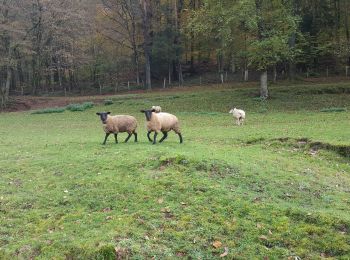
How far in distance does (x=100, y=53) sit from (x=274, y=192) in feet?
178

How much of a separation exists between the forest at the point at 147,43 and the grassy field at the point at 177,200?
2241cm

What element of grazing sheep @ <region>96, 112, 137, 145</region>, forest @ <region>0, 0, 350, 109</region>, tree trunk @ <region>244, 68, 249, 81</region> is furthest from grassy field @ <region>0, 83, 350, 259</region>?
tree trunk @ <region>244, 68, 249, 81</region>

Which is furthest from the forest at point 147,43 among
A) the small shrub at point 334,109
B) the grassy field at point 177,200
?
the grassy field at point 177,200

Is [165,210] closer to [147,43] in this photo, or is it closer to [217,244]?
[217,244]

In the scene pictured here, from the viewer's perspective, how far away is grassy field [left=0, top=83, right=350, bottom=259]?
9.05 m

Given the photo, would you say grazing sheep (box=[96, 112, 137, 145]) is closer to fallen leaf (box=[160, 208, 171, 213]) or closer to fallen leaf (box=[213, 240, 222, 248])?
fallen leaf (box=[160, 208, 171, 213])

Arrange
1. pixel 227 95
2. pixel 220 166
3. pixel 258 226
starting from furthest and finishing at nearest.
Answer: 1. pixel 227 95
2. pixel 220 166
3. pixel 258 226

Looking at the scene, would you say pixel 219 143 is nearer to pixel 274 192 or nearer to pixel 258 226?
pixel 274 192

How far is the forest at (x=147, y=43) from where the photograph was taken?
42.4 m

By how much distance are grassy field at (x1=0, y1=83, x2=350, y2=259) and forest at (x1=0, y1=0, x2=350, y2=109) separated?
2241 centimetres

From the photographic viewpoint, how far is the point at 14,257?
879 cm

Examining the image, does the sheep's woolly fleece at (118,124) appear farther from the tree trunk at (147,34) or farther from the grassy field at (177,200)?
the tree trunk at (147,34)

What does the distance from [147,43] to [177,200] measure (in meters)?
49.1

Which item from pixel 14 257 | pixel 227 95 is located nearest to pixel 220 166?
pixel 14 257
